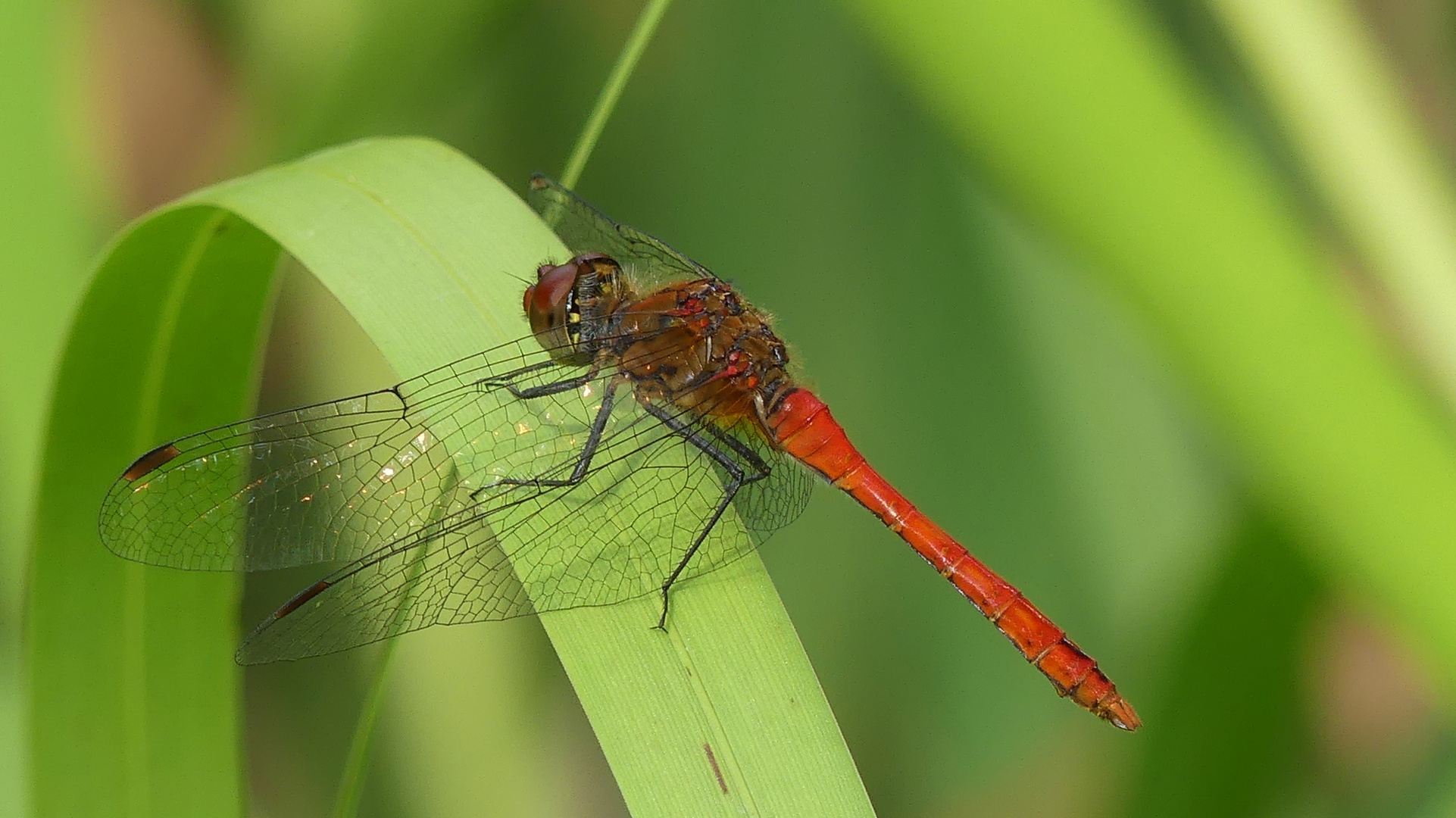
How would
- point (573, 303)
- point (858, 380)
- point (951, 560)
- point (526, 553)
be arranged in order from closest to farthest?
point (526, 553), point (573, 303), point (951, 560), point (858, 380)

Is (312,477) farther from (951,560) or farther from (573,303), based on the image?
(951,560)

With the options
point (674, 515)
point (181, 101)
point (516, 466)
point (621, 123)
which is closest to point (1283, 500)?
point (674, 515)

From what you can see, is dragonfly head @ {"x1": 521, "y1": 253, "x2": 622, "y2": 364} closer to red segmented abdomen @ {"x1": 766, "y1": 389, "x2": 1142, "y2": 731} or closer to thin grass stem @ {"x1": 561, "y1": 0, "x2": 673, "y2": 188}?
thin grass stem @ {"x1": 561, "y1": 0, "x2": 673, "y2": 188}

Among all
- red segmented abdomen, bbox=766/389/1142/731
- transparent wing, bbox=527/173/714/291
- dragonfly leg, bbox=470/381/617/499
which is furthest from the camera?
transparent wing, bbox=527/173/714/291

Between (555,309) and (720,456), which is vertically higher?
(555,309)

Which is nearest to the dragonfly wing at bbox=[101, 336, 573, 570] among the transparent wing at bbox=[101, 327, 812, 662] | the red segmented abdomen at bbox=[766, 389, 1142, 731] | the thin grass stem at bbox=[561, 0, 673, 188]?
the transparent wing at bbox=[101, 327, 812, 662]

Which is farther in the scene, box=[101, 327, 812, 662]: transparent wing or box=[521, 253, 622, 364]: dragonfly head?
box=[521, 253, 622, 364]: dragonfly head

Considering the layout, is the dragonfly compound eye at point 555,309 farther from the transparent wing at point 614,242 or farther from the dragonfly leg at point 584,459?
the transparent wing at point 614,242

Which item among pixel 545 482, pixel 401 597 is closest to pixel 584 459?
pixel 545 482
